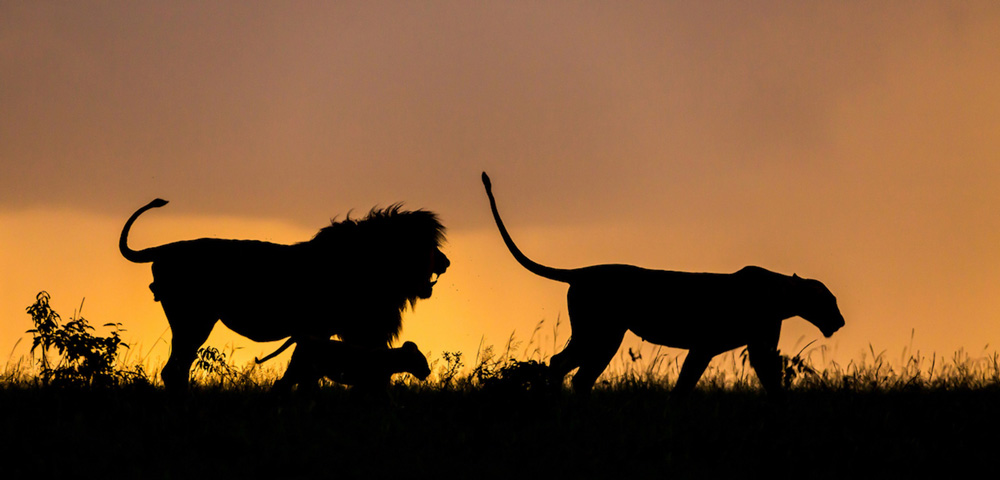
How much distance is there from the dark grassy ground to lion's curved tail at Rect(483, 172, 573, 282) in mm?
1574

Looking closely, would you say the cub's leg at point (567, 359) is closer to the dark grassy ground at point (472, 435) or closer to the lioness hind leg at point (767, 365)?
the dark grassy ground at point (472, 435)

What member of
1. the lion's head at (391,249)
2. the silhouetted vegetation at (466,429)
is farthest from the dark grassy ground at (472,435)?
the lion's head at (391,249)

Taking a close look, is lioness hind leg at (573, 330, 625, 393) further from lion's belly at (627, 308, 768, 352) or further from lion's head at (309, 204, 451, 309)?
lion's head at (309, 204, 451, 309)

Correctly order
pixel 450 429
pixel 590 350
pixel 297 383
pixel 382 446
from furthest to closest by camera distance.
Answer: pixel 590 350, pixel 297 383, pixel 450 429, pixel 382 446

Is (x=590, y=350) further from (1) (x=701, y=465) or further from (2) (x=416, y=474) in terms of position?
(2) (x=416, y=474)

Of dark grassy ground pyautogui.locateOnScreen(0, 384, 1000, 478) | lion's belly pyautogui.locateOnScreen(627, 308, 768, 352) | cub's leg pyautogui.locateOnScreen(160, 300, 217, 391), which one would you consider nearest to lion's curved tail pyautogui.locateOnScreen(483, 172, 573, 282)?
lion's belly pyautogui.locateOnScreen(627, 308, 768, 352)

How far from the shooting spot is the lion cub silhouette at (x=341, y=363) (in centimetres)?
727

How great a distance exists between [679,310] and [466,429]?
10.2 feet

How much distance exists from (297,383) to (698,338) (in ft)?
11.5

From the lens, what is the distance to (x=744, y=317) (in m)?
8.84

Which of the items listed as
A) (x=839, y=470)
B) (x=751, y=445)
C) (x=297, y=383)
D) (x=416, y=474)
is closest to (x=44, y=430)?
(x=297, y=383)

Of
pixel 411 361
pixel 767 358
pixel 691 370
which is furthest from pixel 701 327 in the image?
pixel 411 361

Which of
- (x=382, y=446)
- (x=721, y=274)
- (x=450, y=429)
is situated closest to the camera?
(x=382, y=446)

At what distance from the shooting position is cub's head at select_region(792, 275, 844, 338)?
9148 millimetres
